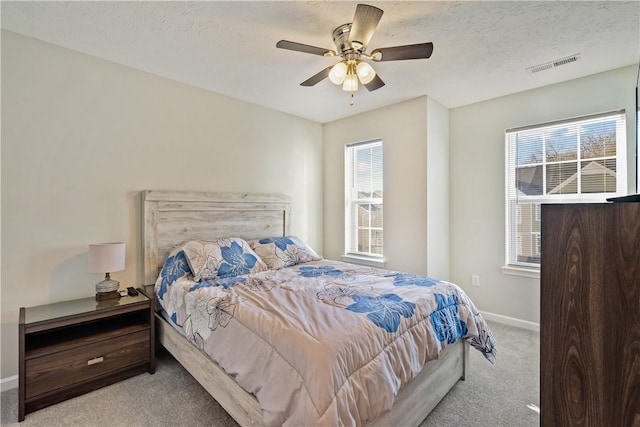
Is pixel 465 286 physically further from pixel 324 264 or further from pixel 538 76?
pixel 538 76

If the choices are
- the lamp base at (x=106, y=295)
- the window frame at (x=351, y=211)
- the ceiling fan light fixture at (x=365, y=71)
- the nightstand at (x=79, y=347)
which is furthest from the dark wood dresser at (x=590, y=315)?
the window frame at (x=351, y=211)

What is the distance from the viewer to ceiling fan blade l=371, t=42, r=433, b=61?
1811mm

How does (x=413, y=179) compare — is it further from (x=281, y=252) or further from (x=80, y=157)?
(x=80, y=157)

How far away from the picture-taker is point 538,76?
280cm

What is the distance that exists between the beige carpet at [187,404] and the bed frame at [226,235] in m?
0.13

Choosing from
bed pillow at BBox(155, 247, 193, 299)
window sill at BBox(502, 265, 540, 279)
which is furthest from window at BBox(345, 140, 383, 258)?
bed pillow at BBox(155, 247, 193, 299)

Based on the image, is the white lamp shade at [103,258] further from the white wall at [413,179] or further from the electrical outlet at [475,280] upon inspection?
the electrical outlet at [475,280]

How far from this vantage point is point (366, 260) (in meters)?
3.87

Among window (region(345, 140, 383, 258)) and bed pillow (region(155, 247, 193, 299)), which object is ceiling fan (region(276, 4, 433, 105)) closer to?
window (region(345, 140, 383, 258))

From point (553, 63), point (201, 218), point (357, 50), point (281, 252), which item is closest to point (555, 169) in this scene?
point (553, 63)

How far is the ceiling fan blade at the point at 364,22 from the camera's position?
156 centimetres

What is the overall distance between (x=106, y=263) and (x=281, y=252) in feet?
4.93

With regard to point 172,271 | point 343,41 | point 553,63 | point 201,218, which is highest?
point 553,63

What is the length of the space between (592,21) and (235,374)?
319 cm
